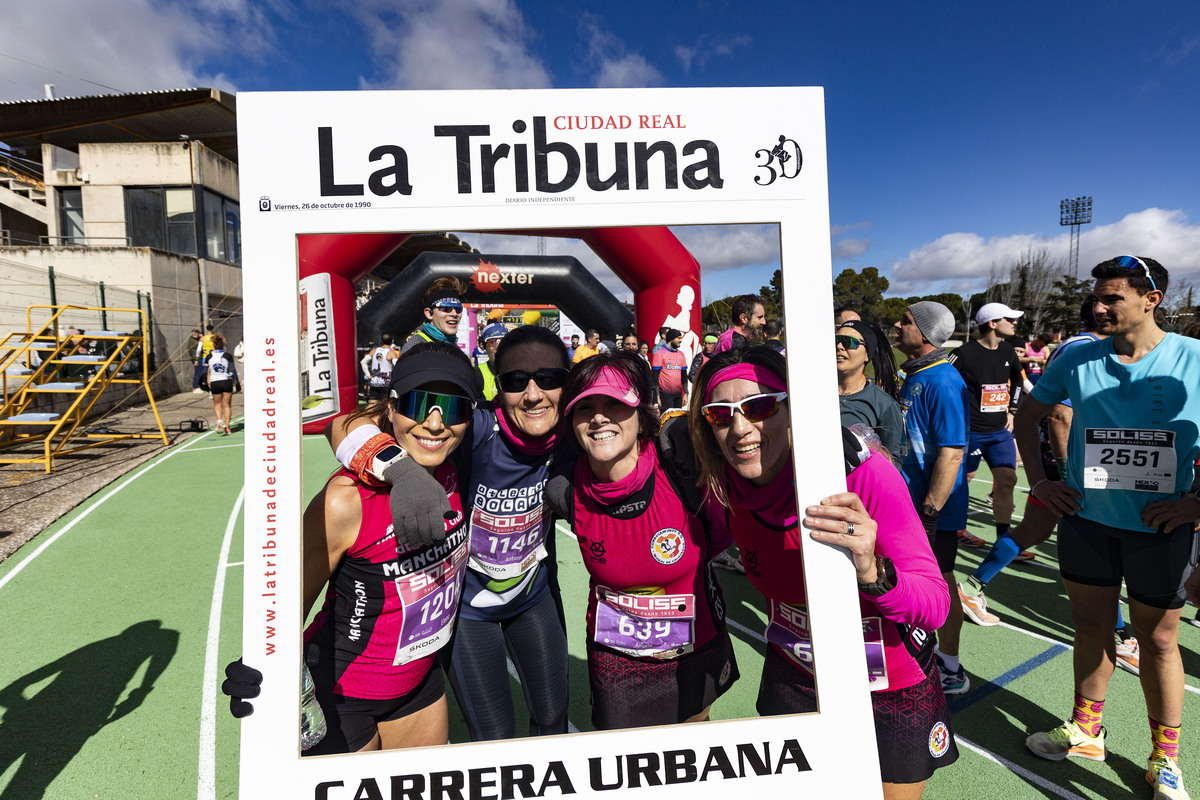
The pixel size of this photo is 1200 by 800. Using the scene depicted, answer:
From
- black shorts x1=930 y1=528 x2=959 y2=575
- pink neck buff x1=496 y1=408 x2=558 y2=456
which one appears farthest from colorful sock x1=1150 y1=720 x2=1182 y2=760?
pink neck buff x1=496 y1=408 x2=558 y2=456

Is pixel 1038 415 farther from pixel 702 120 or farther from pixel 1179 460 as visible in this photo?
pixel 702 120

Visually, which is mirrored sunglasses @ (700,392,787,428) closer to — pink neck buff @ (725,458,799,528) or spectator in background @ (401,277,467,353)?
pink neck buff @ (725,458,799,528)

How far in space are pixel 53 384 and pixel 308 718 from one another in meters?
10.4

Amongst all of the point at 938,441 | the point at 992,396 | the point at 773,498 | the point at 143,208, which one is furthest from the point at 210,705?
the point at 143,208

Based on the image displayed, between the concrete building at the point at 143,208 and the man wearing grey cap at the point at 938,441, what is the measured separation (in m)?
18.4

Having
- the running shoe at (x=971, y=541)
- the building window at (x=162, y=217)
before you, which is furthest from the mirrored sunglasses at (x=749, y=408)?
the building window at (x=162, y=217)

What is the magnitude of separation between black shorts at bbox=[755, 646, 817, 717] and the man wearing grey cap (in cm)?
186

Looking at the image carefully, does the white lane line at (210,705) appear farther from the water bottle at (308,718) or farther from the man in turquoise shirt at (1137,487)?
the man in turquoise shirt at (1137,487)

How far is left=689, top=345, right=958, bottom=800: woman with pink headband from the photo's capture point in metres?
1.37

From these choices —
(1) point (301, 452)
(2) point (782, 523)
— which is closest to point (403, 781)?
(1) point (301, 452)

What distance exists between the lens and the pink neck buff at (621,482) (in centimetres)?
183

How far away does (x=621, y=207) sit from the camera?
51.0 inches

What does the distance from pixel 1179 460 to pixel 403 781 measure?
307cm

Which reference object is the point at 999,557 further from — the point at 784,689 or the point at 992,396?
the point at 784,689
